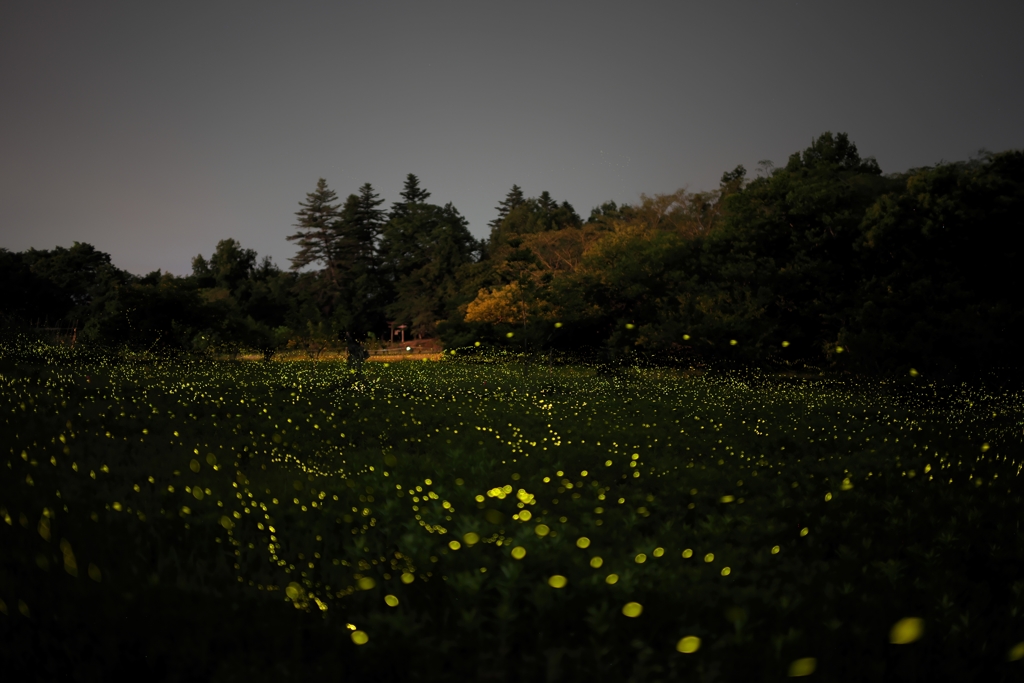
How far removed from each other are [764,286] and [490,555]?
20882mm

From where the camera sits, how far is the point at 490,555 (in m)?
3.65

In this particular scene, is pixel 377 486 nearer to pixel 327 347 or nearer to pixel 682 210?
pixel 327 347

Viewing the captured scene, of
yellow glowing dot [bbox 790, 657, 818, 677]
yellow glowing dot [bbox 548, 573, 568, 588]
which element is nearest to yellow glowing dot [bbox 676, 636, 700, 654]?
yellow glowing dot [bbox 790, 657, 818, 677]

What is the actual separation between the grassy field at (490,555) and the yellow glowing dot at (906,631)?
0.06 feet

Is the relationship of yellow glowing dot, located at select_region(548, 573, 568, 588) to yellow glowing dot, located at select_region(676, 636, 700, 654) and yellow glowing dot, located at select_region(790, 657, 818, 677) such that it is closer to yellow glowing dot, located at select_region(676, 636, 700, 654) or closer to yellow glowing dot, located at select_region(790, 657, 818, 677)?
yellow glowing dot, located at select_region(676, 636, 700, 654)

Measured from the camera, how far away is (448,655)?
9.25 feet

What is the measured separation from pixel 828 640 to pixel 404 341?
39.7 meters

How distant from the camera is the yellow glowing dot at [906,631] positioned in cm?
297

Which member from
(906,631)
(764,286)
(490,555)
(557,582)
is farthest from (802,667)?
(764,286)

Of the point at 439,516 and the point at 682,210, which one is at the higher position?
the point at 682,210

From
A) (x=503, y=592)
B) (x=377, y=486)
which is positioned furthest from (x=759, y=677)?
(x=377, y=486)

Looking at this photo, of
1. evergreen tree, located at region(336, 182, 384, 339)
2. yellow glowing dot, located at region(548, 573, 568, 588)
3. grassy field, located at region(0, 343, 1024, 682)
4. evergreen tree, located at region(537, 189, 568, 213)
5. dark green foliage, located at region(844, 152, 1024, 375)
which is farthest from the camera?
evergreen tree, located at region(537, 189, 568, 213)

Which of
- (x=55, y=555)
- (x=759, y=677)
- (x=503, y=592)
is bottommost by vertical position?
(x=759, y=677)

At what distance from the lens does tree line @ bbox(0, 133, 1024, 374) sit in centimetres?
1841
